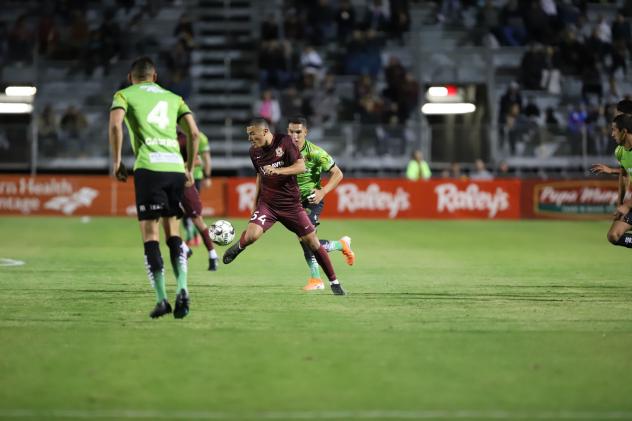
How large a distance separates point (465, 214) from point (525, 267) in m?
14.2

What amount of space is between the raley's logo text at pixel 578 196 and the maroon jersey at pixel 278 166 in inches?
768

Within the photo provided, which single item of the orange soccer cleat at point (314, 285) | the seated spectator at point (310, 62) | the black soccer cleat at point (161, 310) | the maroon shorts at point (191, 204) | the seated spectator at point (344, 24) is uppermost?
the seated spectator at point (344, 24)

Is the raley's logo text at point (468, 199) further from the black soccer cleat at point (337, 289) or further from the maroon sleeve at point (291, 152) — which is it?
the maroon sleeve at point (291, 152)

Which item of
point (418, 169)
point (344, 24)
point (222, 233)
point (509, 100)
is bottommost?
point (222, 233)

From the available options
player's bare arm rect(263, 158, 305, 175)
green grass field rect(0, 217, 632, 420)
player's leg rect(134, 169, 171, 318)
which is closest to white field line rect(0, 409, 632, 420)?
green grass field rect(0, 217, 632, 420)

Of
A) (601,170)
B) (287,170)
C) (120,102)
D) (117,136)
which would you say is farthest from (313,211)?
(117,136)

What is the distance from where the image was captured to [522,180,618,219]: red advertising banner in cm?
2967

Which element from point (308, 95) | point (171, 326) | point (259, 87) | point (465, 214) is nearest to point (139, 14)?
point (259, 87)

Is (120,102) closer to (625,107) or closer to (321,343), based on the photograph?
(321,343)

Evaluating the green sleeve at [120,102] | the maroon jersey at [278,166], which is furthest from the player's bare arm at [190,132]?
the maroon jersey at [278,166]

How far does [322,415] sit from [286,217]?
5957 mm

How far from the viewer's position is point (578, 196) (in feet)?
98.4

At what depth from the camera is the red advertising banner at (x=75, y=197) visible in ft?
97.8

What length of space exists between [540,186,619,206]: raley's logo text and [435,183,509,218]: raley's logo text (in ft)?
4.12
